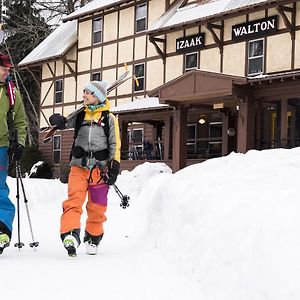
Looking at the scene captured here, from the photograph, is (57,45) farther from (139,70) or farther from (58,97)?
(139,70)

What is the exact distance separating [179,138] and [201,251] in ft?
50.0

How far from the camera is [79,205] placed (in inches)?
Answer: 229

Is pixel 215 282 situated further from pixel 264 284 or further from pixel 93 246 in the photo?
pixel 93 246

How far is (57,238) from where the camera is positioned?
23.9 feet

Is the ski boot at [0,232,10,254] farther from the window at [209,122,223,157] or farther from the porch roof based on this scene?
the window at [209,122,223,157]

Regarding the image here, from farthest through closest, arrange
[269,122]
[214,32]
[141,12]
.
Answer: [141,12], [269,122], [214,32]

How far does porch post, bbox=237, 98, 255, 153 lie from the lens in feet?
57.1

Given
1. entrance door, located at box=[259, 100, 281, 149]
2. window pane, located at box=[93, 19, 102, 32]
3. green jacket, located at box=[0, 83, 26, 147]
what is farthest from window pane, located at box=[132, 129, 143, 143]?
green jacket, located at box=[0, 83, 26, 147]

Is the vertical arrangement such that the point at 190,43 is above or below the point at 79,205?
above

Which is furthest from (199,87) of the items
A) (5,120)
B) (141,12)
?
(5,120)

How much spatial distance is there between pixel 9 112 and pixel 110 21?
827 inches

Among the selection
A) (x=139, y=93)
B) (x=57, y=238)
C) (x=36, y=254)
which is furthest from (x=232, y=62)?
(x=36, y=254)

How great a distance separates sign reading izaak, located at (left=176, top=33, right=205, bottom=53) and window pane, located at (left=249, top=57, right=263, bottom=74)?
2.45 m

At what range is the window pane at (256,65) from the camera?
19391 millimetres
